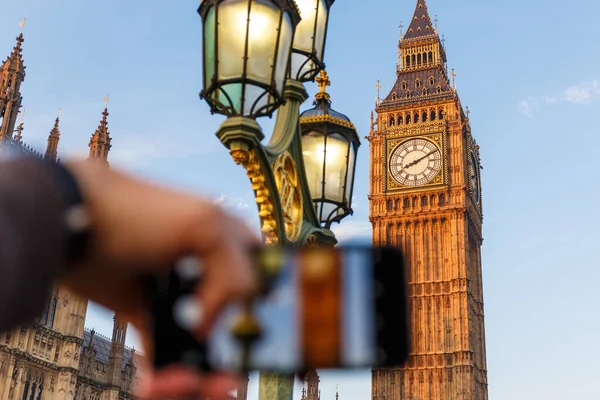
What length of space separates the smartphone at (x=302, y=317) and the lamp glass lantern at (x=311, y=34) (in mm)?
4439

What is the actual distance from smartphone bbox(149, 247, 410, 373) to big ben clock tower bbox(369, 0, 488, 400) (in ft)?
142

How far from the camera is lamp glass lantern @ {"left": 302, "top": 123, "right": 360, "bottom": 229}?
19.3 ft

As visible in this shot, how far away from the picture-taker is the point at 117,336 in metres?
31.3

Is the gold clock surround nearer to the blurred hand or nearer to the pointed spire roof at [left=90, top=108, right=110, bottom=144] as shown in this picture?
the pointed spire roof at [left=90, top=108, right=110, bottom=144]

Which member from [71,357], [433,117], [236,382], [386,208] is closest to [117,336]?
[71,357]

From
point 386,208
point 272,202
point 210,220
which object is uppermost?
point 386,208

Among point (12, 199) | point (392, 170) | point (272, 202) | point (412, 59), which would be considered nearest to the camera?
point (12, 199)

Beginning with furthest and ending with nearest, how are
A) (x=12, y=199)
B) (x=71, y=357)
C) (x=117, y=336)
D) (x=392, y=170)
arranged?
(x=392, y=170) < (x=117, y=336) < (x=71, y=357) < (x=12, y=199)

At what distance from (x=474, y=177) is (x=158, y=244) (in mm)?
53107

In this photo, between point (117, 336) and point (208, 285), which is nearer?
point (208, 285)

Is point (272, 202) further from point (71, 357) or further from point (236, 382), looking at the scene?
point (71, 357)

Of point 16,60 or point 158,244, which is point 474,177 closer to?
point 16,60

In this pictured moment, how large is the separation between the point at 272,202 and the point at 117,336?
28.9 meters


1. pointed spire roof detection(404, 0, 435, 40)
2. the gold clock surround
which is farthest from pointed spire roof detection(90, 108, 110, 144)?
pointed spire roof detection(404, 0, 435, 40)
